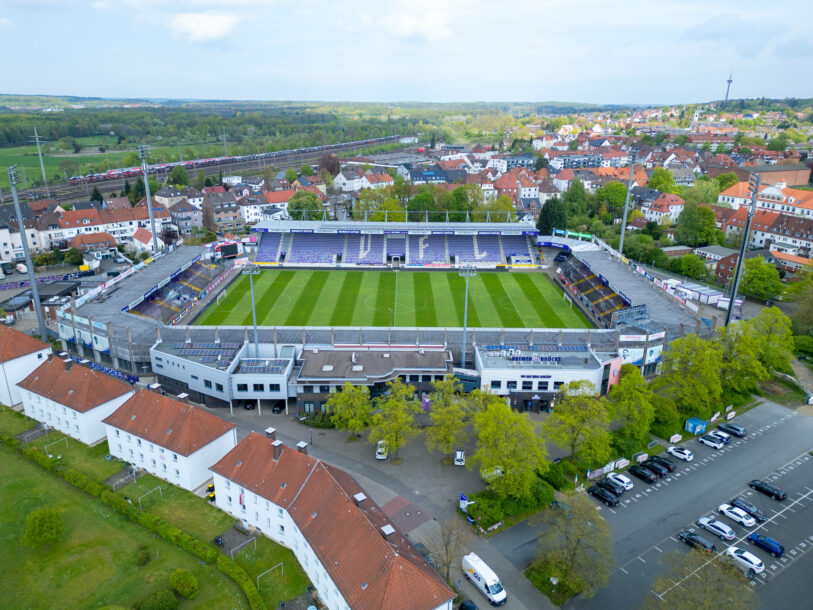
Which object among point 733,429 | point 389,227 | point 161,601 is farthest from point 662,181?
point 161,601

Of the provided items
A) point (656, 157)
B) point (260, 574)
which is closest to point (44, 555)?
point (260, 574)

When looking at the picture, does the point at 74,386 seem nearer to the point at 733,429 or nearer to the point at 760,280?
the point at 733,429

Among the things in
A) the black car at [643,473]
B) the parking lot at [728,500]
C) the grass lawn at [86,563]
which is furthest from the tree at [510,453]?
the grass lawn at [86,563]

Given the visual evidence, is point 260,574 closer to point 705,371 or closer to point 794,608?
point 794,608

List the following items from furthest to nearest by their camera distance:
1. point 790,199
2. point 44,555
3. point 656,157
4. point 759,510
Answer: point 656,157 < point 790,199 < point 759,510 < point 44,555

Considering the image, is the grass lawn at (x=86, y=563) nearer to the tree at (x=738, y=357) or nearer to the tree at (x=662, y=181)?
the tree at (x=738, y=357)
